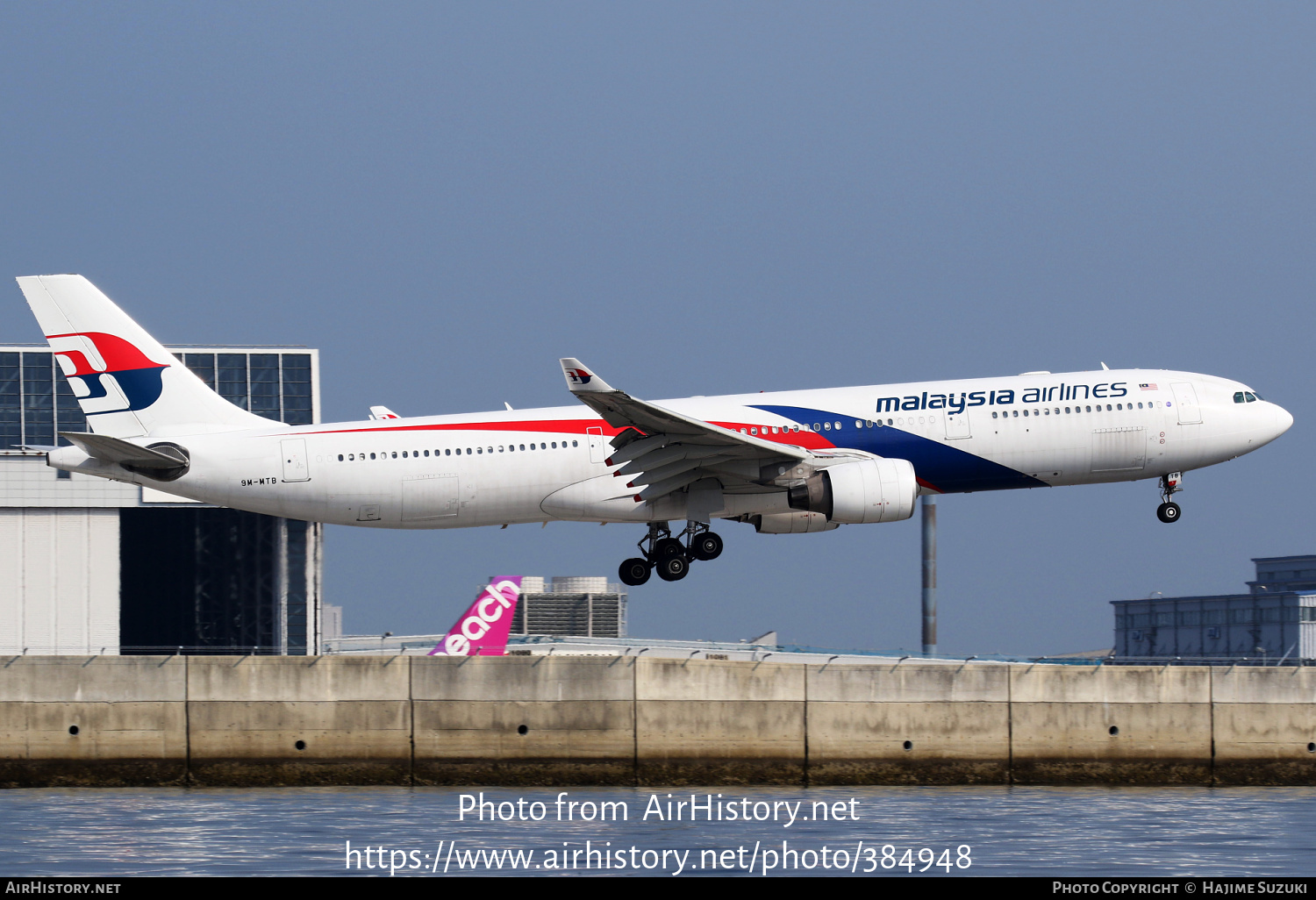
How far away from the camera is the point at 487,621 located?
258 feet

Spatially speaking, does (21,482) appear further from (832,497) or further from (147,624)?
(832,497)

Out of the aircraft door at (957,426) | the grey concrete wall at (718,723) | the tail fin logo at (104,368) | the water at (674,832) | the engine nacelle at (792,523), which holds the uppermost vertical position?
the tail fin logo at (104,368)

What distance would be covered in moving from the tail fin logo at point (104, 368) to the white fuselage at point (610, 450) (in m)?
2.49

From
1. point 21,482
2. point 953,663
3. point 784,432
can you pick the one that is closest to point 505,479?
point 784,432

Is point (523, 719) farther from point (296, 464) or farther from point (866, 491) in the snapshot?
point (866, 491)

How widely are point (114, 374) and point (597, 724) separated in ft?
65.2

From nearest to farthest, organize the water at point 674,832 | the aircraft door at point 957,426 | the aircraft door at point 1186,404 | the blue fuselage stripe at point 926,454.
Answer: the water at point 674,832 → the aircraft door at point 957,426 → the blue fuselage stripe at point 926,454 → the aircraft door at point 1186,404

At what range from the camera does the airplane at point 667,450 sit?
161 feet

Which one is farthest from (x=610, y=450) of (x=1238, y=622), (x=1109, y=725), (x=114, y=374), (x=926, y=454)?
(x=1238, y=622)

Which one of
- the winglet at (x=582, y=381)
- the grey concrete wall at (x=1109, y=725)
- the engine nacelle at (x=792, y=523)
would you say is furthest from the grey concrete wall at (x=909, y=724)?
the winglet at (x=582, y=381)

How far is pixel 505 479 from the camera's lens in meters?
49.5

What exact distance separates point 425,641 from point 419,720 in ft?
135

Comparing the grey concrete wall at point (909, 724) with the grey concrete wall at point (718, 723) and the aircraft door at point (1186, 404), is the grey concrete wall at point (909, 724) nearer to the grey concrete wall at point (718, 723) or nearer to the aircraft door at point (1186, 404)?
the grey concrete wall at point (718, 723)

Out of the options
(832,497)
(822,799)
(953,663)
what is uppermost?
(832,497)
